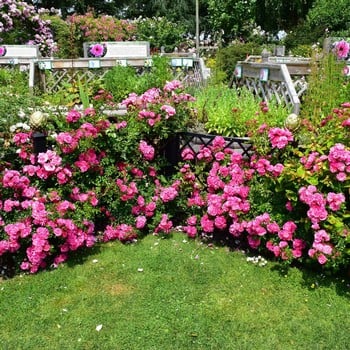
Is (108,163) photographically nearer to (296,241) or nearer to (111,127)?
(111,127)

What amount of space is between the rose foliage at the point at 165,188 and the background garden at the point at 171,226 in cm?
1

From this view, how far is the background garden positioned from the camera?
2588mm

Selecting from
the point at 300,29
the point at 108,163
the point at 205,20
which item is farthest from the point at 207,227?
the point at 205,20

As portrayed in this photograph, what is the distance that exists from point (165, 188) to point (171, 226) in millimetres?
327

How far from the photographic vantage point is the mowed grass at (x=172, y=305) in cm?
244

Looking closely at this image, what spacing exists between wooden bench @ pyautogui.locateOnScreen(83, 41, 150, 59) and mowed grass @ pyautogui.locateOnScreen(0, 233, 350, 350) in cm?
647

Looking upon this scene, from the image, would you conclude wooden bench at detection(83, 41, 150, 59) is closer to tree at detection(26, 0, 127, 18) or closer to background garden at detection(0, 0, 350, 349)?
background garden at detection(0, 0, 350, 349)

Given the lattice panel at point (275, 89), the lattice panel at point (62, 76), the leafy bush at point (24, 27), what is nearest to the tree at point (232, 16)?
the leafy bush at point (24, 27)

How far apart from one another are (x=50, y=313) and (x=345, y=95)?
3.57 m

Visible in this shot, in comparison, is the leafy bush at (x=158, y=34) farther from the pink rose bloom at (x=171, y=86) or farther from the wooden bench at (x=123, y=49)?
the pink rose bloom at (x=171, y=86)

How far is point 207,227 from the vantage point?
11.0ft

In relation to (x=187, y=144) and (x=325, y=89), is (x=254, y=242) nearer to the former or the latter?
(x=187, y=144)

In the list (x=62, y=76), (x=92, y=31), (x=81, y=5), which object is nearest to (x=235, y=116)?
(x=62, y=76)

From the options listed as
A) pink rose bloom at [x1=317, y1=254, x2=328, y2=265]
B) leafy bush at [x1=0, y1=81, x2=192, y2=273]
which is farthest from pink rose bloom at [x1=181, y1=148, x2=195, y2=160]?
pink rose bloom at [x1=317, y1=254, x2=328, y2=265]
